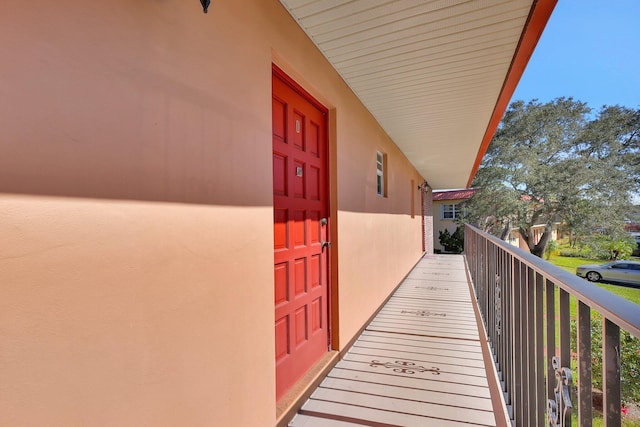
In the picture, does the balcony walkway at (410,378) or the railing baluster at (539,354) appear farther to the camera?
the balcony walkway at (410,378)

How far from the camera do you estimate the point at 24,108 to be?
774mm

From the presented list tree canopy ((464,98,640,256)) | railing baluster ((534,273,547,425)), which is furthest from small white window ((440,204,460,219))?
railing baluster ((534,273,547,425))

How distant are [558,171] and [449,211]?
6399 mm

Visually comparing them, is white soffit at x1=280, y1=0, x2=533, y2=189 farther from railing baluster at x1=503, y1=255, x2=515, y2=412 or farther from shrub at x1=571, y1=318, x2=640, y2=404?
shrub at x1=571, y1=318, x2=640, y2=404

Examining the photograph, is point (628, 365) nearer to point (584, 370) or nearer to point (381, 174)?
point (584, 370)

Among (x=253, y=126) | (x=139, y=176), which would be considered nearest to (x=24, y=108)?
(x=139, y=176)

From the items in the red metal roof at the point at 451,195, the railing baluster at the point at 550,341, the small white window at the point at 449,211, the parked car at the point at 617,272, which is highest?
the red metal roof at the point at 451,195

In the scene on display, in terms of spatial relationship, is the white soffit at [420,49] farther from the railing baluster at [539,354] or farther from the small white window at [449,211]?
the small white window at [449,211]

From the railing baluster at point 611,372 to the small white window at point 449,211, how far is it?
1895cm

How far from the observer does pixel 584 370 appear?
0.82 m

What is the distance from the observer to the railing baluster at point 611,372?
0.66 metres

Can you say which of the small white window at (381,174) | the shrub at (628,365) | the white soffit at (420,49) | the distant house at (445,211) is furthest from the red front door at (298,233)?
the distant house at (445,211)

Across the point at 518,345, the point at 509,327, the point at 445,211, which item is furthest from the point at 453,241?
the point at 518,345

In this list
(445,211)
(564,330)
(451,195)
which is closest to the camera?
(564,330)
